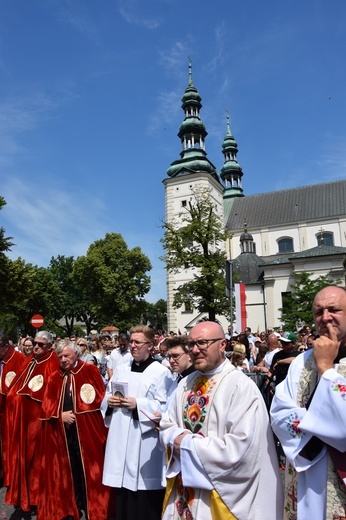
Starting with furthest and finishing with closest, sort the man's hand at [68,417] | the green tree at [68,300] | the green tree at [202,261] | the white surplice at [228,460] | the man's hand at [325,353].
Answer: the green tree at [68,300]
the green tree at [202,261]
the man's hand at [68,417]
the white surplice at [228,460]
the man's hand at [325,353]

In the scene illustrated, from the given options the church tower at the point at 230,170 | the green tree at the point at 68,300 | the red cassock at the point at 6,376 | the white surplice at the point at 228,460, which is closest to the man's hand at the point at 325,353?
the white surplice at the point at 228,460

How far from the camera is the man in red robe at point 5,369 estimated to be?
6.14 metres

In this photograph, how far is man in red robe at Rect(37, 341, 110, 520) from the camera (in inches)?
188

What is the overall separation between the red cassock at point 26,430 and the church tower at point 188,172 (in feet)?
133

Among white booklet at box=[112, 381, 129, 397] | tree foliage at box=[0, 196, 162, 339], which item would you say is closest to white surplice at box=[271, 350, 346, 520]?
white booklet at box=[112, 381, 129, 397]

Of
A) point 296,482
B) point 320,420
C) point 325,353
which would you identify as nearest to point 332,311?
point 325,353

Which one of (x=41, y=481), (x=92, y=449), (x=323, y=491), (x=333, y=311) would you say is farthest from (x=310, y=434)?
(x=41, y=481)

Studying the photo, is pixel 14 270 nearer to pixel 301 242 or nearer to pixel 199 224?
pixel 199 224

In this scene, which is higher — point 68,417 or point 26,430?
point 68,417

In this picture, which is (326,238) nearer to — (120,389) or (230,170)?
(230,170)

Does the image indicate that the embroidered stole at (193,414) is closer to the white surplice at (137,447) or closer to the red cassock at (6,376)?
the white surplice at (137,447)

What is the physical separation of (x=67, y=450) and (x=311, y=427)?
137 inches

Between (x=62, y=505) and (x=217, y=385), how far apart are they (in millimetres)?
2849

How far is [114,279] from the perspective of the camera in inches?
1729
